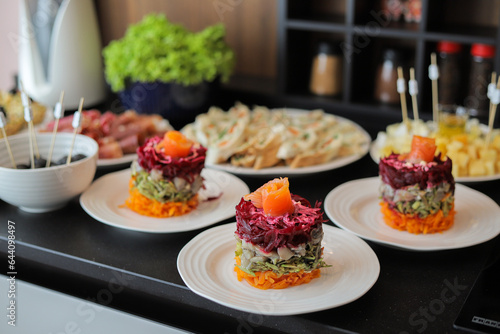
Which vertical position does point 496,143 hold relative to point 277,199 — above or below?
below

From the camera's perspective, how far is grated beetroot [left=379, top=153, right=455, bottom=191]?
140 centimetres

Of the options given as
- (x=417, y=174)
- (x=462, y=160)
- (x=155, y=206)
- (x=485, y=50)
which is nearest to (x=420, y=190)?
(x=417, y=174)

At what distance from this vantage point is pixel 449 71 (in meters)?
2.13

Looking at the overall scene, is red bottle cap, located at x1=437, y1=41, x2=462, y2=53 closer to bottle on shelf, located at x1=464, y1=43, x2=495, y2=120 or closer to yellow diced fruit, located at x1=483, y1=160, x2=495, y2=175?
bottle on shelf, located at x1=464, y1=43, x2=495, y2=120

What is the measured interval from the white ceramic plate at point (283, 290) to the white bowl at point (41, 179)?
39cm

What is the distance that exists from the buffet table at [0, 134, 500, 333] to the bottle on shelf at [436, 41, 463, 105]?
21.4 inches

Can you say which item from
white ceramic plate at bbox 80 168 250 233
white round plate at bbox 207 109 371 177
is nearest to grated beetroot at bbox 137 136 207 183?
white ceramic plate at bbox 80 168 250 233

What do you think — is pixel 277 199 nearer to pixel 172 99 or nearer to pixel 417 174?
pixel 417 174

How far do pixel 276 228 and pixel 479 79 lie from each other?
1225 millimetres

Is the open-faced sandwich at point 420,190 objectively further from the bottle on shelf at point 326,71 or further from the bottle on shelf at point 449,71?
the bottle on shelf at point 326,71

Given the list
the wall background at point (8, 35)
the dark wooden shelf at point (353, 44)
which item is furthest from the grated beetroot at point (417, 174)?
the wall background at point (8, 35)

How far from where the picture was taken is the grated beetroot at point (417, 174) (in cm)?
140

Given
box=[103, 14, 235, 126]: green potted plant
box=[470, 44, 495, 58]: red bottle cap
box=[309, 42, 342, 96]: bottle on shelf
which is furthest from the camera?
box=[309, 42, 342, 96]: bottle on shelf

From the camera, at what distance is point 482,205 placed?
155cm
